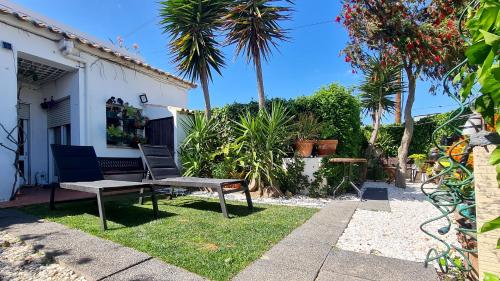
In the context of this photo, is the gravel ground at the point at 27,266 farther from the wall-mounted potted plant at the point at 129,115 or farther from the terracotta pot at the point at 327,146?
the wall-mounted potted plant at the point at 129,115

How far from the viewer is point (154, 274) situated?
221cm

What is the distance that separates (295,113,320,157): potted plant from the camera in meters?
6.49

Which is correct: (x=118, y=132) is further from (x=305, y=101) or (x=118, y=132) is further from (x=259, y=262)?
(x=259, y=262)

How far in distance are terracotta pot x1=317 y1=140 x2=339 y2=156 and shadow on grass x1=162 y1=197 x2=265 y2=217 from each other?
8.10 ft

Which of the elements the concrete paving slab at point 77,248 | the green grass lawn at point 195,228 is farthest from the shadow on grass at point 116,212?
the concrete paving slab at point 77,248

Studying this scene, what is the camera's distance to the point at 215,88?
8148mm

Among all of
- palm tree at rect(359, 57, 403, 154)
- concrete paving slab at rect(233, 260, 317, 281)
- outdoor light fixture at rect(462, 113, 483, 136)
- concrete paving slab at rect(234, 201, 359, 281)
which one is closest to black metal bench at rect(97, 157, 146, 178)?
concrete paving slab at rect(234, 201, 359, 281)

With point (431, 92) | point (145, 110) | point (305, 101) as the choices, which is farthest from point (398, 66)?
point (145, 110)

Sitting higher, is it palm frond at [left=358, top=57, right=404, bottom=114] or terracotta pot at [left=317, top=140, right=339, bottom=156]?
palm frond at [left=358, top=57, right=404, bottom=114]

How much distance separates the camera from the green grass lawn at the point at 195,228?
2564 mm

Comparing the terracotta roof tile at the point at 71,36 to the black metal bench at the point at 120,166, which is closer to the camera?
the terracotta roof tile at the point at 71,36

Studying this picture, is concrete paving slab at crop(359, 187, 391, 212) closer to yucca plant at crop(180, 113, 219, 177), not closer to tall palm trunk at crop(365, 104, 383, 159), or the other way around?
tall palm trunk at crop(365, 104, 383, 159)

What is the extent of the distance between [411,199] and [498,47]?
256 inches

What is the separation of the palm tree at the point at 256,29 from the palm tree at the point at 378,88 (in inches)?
144
